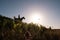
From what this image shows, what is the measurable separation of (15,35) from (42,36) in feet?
9.08

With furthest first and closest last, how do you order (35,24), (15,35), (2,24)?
(35,24) → (2,24) → (15,35)

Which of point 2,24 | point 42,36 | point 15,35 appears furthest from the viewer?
point 2,24

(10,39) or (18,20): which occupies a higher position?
(18,20)

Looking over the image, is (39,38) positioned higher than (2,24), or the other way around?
(2,24)

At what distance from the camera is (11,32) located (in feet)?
44.3

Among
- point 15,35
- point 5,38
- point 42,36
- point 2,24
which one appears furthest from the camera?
point 2,24

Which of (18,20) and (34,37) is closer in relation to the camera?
(34,37)

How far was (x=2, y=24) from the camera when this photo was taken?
1581cm

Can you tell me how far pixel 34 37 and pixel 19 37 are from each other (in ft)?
5.08

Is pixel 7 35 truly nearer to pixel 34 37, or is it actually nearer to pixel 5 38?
pixel 5 38

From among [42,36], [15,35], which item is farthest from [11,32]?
[42,36]

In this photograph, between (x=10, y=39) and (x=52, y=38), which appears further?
(x=52, y=38)

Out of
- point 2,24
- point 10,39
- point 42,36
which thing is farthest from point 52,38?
point 2,24

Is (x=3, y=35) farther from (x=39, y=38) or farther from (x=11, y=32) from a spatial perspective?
(x=39, y=38)
